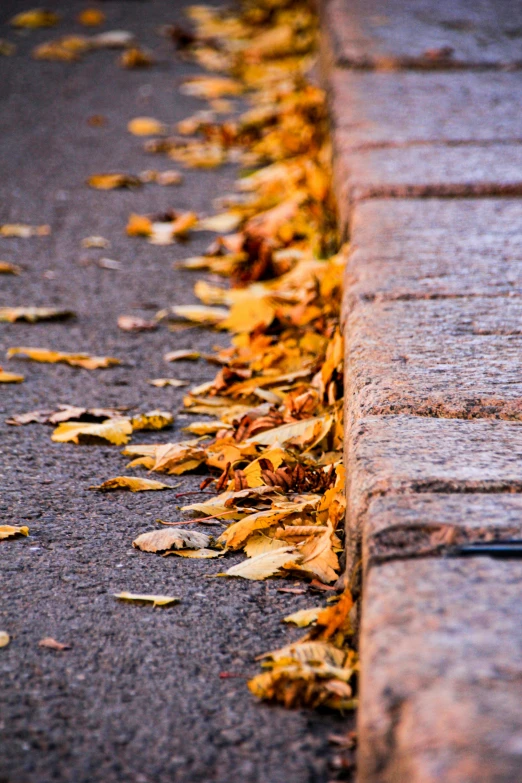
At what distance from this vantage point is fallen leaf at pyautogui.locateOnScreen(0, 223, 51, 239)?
2.96m

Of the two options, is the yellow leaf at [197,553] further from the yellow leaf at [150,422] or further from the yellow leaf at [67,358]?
the yellow leaf at [67,358]

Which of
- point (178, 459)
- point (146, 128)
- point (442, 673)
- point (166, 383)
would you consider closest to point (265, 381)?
point (166, 383)

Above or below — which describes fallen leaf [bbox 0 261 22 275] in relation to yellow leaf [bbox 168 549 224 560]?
below

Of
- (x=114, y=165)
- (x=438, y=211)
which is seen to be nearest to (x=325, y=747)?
(x=438, y=211)

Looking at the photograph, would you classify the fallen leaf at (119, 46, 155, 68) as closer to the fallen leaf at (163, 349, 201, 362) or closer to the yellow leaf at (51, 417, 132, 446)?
the fallen leaf at (163, 349, 201, 362)

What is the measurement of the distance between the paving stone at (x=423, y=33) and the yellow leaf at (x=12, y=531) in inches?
106

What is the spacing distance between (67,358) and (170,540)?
86 centimetres

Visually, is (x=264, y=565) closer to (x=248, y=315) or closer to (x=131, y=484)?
(x=131, y=484)

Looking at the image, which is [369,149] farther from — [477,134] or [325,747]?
[325,747]

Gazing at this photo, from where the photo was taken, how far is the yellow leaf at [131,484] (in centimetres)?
155

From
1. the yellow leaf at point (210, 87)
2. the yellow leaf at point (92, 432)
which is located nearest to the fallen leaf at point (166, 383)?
the yellow leaf at point (92, 432)

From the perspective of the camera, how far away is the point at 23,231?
9.75 feet

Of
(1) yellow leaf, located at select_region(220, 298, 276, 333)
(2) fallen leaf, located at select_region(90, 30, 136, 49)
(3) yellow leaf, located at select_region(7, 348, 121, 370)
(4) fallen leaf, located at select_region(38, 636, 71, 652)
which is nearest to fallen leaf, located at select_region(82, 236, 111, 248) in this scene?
(1) yellow leaf, located at select_region(220, 298, 276, 333)

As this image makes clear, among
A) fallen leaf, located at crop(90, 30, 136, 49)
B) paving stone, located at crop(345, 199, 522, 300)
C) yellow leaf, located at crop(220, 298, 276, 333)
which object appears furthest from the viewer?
fallen leaf, located at crop(90, 30, 136, 49)
